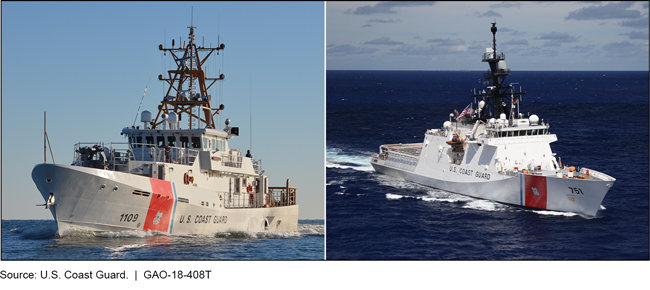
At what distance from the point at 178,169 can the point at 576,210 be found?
1905 centimetres

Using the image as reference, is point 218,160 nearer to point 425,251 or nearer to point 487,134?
point 425,251

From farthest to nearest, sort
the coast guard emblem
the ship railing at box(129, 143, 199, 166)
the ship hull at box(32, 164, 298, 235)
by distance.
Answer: the ship railing at box(129, 143, 199, 166), the coast guard emblem, the ship hull at box(32, 164, 298, 235)

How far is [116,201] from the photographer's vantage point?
981 inches

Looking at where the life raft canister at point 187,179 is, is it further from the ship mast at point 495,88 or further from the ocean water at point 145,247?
the ship mast at point 495,88

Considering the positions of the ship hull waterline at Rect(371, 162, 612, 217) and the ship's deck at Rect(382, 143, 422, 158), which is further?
the ship's deck at Rect(382, 143, 422, 158)

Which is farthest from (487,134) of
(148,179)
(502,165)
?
(148,179)

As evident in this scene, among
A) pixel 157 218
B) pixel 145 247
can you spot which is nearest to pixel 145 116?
pixel 157 218

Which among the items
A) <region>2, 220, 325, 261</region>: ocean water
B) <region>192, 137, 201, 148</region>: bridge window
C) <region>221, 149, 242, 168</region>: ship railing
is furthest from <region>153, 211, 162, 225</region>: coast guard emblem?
<region>221, 149, 242, 168</region>: ship railing

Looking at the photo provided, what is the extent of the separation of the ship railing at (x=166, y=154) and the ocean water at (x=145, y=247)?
3547 millimetres

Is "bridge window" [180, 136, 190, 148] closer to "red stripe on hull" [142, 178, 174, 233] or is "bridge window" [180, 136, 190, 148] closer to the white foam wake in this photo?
"red stripe on hull" [142, 178, 174, 233]

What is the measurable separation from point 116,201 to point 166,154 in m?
4.33

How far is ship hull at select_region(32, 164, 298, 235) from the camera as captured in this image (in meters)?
24.3

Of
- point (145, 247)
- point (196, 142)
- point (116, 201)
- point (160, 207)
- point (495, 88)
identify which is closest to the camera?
point (145, 247)

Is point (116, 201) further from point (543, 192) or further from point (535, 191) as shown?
point (543, 192)
